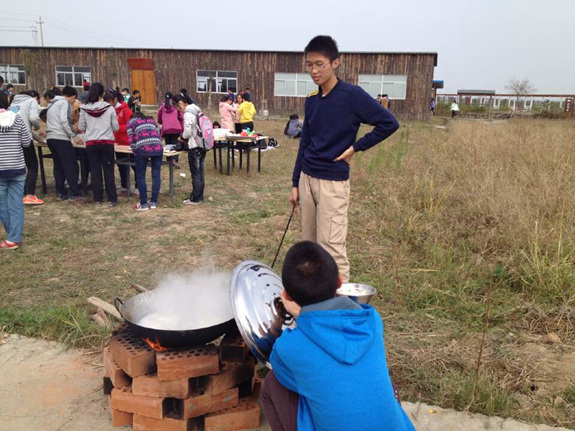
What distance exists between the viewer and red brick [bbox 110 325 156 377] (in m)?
2.36

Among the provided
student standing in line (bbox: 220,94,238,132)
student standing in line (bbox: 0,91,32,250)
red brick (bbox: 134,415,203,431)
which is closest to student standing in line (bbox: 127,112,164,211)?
student standing in line (bbox: 0,91,32,250)

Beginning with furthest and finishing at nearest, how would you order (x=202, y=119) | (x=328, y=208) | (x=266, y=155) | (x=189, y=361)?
(x=266, y=155) < (x=202, y=119) < (x=328, y=208) < (x=189, y=361)

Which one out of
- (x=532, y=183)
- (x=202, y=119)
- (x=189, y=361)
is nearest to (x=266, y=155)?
(x=202, y=119)

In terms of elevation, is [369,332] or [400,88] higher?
[400,88]

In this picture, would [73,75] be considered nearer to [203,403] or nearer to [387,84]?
[387,84]

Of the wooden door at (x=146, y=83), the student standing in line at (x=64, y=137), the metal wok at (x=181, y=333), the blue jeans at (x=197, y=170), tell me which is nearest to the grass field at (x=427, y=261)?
the blue jeans at (x=197, y=170)

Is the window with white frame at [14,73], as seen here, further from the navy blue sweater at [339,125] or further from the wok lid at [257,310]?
the wok lid at [257,310]

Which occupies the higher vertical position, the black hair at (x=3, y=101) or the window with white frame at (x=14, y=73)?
the window with white frame at (x=14, y=73)

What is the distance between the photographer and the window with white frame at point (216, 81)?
96.1 feet

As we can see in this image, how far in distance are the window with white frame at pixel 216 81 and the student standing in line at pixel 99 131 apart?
915 inches

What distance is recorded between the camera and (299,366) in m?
1.80

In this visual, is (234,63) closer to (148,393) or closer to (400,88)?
(400,88)

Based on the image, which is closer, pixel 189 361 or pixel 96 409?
pixel 189 361

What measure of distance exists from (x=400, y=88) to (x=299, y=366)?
28.6 meters
